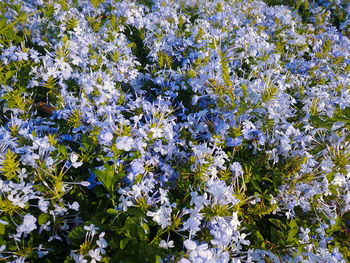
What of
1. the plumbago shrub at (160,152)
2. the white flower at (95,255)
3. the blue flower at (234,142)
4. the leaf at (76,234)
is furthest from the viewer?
the blue flower at (234,142)

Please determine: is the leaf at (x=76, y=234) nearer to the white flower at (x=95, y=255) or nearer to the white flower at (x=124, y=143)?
the white flower at (x=95, y=255)

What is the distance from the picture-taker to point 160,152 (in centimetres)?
270

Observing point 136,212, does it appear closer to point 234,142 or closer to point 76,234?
point 76,234

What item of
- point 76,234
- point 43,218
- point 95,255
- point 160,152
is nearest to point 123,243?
point 95,255

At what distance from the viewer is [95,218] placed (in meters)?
2.10

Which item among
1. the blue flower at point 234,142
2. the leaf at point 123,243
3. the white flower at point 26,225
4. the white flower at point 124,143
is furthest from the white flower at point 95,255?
the blue flower at point 234,142

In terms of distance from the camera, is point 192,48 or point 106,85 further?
point 192,48

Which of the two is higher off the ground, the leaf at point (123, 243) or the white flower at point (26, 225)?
the leaf at point (123, 243)

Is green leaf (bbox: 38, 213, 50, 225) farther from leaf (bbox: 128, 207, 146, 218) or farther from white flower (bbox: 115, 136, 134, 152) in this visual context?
white flower (bbox: 115, 136, 134, 152)

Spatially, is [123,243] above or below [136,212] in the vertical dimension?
below

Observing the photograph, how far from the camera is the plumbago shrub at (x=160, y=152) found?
1.93 m

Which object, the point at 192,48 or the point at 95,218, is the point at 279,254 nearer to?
the point at 95,218

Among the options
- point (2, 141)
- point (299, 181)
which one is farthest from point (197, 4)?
point (2, 141)

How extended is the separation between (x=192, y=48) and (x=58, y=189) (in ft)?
10.0
